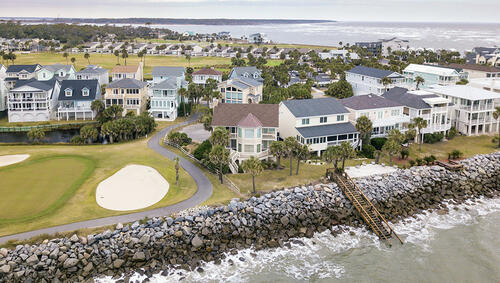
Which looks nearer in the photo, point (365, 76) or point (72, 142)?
point (72, 142)

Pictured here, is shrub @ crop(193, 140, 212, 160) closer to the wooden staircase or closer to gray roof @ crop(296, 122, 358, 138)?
gray roof @ crop(296, 122, 358, 138)

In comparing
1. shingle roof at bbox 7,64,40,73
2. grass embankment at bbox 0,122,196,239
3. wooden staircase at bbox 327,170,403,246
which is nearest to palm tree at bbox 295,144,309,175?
wooden staircase at bbox 327,170,403,246

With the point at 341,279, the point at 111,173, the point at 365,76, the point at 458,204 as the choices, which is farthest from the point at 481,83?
the point at 111,173

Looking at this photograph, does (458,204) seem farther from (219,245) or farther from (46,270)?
(46,270)

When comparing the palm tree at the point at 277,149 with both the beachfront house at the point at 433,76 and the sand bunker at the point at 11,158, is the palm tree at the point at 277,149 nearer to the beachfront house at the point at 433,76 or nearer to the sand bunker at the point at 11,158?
the sand bunker at the point at 11,158

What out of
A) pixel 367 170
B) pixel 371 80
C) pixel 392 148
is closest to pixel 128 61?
pixel 371 80

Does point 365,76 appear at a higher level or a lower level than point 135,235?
higher

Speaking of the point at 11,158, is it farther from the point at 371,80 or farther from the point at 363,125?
the point at 371,80
